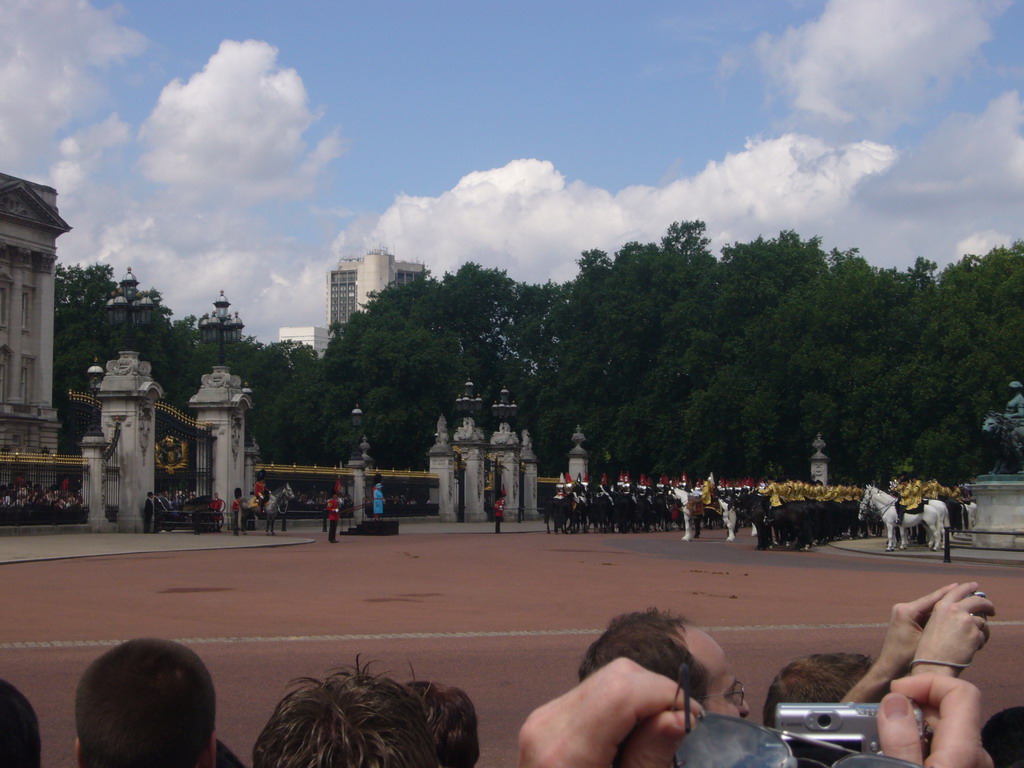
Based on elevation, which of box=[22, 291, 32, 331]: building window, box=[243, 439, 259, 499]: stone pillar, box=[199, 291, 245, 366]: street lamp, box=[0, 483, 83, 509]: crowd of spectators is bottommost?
box=[0, 483, 83, 509]: crowd of spectators

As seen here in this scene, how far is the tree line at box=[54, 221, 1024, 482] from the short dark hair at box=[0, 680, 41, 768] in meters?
52.6

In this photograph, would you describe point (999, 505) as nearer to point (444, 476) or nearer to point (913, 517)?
point (913, 517)

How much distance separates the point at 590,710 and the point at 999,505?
3373 centimetres

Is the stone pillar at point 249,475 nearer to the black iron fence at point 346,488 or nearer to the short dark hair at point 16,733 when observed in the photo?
the black iron fence at point 346,488

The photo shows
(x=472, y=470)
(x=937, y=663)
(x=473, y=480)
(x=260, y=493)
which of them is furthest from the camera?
(x=472, y=470)

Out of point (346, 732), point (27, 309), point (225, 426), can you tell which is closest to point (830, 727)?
point (346, 732)

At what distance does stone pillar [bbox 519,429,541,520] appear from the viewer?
198 ft

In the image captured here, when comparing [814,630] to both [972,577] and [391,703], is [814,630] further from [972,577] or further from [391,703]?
[391,703]

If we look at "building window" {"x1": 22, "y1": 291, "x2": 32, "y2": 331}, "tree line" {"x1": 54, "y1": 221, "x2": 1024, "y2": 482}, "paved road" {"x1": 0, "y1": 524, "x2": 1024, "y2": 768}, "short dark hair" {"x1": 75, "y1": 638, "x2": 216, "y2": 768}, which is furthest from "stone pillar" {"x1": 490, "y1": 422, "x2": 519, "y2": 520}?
"short dark hair" {"x1": 75, "y1": 638, "x2": 216, "y2": 768}

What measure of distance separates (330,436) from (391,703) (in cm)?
7439

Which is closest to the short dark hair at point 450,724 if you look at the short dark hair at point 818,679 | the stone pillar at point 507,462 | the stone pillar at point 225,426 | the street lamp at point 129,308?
the short dark hair at point 818,679

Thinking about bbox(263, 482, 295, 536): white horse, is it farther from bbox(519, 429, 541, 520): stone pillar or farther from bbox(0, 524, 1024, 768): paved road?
bbox(519, 429, 541, 520): stone pillar

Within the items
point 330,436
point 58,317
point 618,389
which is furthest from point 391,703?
point 58,317

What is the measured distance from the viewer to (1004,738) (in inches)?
124
